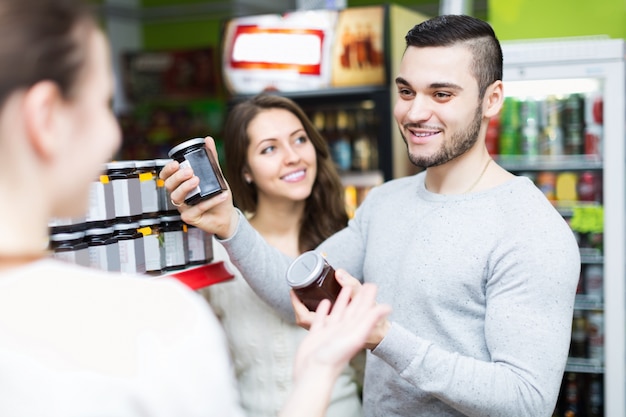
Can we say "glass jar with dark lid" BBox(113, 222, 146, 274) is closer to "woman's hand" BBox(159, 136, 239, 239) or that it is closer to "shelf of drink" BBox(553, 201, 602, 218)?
"woman's hand" BBox(159, 136, 239, 239)

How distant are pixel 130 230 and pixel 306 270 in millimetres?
457

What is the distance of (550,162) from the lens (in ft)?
12.3

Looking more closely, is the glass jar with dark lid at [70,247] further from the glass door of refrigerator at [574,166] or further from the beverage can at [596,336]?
the beverage can at [596,336]

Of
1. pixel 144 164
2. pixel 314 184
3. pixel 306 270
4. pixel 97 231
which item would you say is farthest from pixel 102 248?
pixel 314 184

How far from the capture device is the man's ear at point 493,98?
6.51ft

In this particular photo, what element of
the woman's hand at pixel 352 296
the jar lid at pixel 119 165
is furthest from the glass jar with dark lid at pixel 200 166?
the woman's hand at pixel 352 296

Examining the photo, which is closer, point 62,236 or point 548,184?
point 62,236

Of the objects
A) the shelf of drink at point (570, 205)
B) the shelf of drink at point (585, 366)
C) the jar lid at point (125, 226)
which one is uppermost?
the jar lid at point (125, 226)

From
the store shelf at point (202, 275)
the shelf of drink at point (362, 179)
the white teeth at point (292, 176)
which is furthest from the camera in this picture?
the shelf of drink at point (362, 179)

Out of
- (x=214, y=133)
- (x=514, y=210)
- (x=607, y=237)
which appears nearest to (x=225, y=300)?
(x=514, y=210)

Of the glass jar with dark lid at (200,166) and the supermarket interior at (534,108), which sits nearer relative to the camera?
the glass jar with dark lid at (200,166)

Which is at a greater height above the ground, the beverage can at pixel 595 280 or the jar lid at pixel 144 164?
the jar lid at pixel 144 164

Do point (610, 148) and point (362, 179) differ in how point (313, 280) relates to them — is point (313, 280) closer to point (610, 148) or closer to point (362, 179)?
point (610, 148)

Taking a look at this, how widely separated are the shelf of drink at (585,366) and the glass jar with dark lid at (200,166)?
2588 mm
